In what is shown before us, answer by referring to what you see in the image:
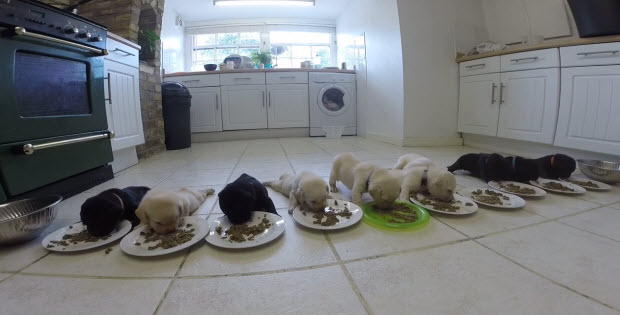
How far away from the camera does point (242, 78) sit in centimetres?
417

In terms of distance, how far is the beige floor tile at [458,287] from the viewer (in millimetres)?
592

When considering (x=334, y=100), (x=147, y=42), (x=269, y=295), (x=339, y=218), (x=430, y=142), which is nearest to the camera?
(x=269, y=295)

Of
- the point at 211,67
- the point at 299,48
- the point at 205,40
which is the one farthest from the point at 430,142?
the point at 205,40

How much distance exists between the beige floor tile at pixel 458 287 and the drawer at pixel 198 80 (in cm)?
403

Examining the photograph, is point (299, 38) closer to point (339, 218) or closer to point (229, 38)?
point (229, 38)

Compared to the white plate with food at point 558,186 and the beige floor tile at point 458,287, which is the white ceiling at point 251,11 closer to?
the white plate with food at point 558,186

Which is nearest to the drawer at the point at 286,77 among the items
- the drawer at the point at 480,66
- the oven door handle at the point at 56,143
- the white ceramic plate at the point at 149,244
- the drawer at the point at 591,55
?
the drawer at the point at 480,66

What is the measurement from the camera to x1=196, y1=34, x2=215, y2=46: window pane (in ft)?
18.4

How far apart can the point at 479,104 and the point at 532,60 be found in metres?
0.59

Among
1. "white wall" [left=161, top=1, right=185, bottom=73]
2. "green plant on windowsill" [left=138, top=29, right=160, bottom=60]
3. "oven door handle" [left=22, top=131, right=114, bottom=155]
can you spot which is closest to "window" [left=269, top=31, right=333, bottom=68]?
"white wall" [left=161, top=1, right=185, bottom=73]

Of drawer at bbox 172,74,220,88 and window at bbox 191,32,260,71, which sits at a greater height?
window at bbox 191,32,260,71

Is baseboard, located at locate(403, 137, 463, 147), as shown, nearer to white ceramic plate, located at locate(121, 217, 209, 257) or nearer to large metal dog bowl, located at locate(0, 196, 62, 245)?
white ceramic plate, located at locate(121, 217, 209, 257)

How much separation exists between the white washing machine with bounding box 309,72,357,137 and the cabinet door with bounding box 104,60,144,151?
2.54m

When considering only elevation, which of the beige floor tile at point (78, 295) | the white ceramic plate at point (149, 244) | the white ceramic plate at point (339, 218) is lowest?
the beige floor tile at point (78, 295)
